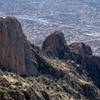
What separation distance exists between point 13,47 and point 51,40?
3447 cm

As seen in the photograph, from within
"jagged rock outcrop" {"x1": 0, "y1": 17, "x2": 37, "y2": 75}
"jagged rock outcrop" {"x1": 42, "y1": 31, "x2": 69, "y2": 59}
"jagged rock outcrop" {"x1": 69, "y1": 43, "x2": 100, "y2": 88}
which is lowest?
"jagged rock outcrop" {"x1": 69, "y1": 43, "x2": 100, "y2": 88}

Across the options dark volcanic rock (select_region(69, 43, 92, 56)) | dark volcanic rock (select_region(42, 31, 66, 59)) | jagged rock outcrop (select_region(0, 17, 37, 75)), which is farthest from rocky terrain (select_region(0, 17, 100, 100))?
dark volcanic rock (select_region(69, 43, 92, 56))

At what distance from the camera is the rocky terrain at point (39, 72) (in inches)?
3199

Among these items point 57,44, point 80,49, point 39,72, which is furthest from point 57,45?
point 39,72

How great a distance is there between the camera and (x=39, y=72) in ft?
353

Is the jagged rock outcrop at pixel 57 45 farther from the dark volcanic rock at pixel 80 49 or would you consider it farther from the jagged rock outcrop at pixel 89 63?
the dark volcanic rock at pixel 80 49

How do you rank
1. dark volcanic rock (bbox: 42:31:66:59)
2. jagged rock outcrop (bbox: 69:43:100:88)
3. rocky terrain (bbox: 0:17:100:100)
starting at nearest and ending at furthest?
rocky terrain (bbox: 0:17:100:100), jagged rock outcrop (bbox: 69:43:100:88), dark volcanic rock (bbox: 42:31:66:59)

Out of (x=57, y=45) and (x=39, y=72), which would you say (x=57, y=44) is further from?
(x=39, y=72)

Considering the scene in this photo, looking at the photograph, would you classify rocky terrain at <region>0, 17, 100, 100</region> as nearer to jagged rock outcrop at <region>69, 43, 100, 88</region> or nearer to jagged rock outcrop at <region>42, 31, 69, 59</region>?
jagged rock outcrop at <region>69, 43, 100, 88</region>

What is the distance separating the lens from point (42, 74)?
107 meters

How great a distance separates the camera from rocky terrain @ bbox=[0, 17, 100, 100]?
81.2m

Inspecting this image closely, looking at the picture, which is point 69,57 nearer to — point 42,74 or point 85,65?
point 85,65

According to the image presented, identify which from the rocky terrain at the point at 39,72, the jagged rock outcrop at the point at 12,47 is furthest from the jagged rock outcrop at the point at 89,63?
the jagged rock outcrop at the point at 12,47

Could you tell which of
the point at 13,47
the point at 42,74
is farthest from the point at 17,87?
the point at 42,74
